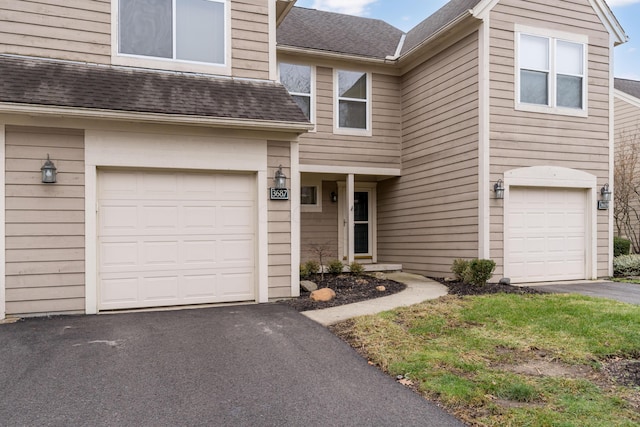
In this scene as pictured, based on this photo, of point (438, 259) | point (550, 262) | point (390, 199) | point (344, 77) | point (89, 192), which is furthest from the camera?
point (390, 199)

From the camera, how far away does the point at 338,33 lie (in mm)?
12250

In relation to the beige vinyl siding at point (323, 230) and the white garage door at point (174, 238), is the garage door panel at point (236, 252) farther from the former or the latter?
the beige vinyl siding at point (323, 230)

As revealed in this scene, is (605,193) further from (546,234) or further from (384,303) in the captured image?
(384,303)

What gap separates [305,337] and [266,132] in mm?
3712

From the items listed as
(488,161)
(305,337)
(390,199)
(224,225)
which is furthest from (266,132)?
(390,199)

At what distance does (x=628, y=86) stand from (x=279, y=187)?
16.9 m

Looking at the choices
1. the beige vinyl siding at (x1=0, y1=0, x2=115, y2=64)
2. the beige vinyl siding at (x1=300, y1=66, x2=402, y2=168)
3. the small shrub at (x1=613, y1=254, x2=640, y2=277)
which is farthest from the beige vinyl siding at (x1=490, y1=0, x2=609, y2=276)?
the beige vinyl siding at (x1=0, y1=0, x2=115, y2=64)

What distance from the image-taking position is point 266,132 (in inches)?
295

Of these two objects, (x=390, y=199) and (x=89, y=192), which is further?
(x=390, y=199)

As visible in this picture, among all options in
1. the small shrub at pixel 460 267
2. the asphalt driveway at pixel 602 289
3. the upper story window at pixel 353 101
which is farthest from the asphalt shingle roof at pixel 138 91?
the asphalt driveway at pixel 602 289

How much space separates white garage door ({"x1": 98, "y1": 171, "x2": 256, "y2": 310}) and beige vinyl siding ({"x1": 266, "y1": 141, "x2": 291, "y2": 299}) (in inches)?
13.0

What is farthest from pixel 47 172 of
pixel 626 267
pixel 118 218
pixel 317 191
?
pixel 626 267

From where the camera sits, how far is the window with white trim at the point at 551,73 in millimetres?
9297

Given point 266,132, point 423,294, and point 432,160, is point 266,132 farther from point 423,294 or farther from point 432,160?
point 432,160
